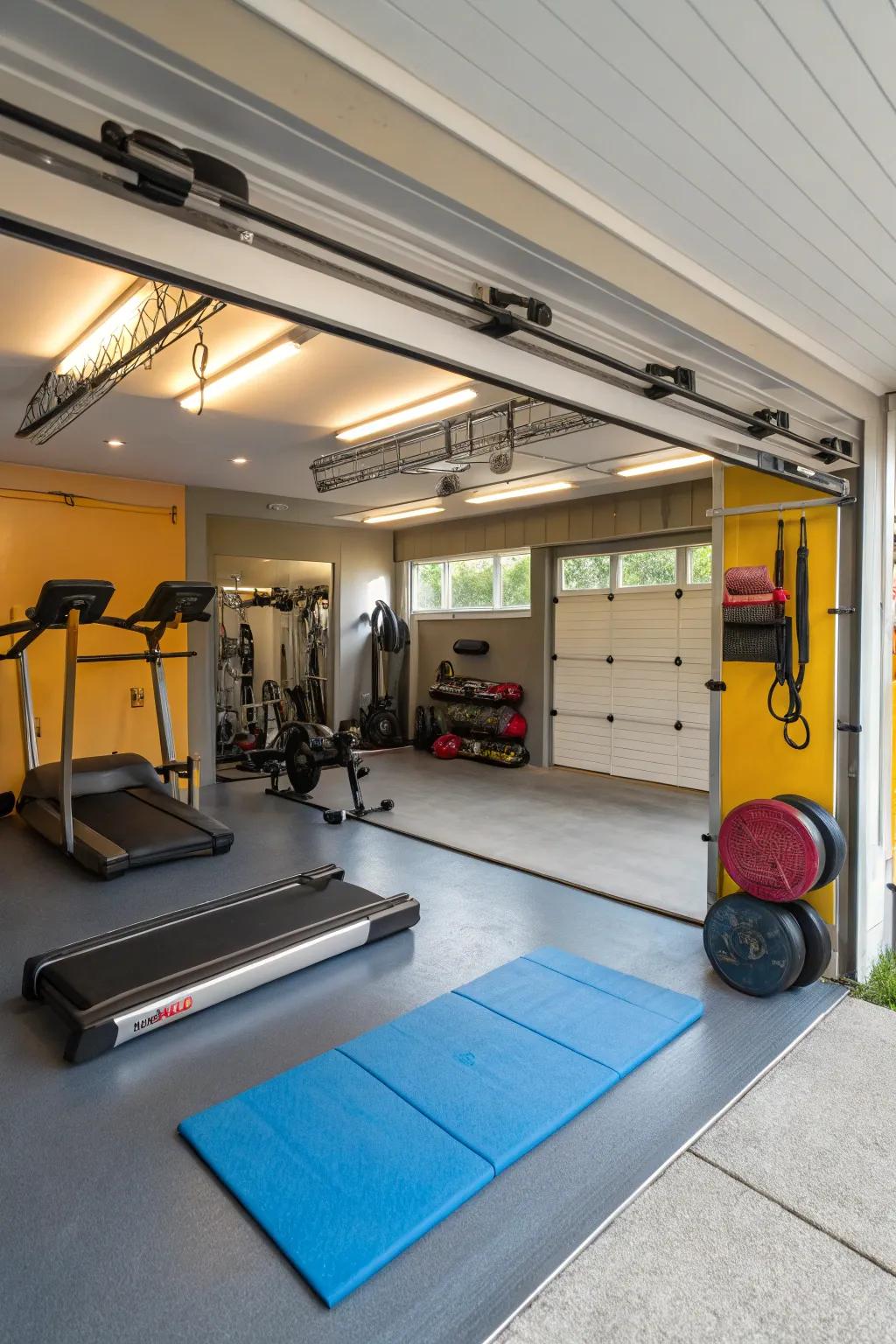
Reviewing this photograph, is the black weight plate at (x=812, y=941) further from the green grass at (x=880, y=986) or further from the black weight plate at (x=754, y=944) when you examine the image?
the green grass at (x=880, y=986)

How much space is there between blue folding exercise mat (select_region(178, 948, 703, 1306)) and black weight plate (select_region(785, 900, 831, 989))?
1.86 feet

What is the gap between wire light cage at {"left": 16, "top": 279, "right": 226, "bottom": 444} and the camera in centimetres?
308

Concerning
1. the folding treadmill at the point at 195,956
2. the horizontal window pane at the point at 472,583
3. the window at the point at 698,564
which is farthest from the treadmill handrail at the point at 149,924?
the horizontal window pane at the point at 472,583

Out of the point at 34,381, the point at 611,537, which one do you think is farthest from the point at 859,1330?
the point at 611,537

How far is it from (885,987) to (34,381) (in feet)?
18.1

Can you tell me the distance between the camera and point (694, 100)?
1534mm

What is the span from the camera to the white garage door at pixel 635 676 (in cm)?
706

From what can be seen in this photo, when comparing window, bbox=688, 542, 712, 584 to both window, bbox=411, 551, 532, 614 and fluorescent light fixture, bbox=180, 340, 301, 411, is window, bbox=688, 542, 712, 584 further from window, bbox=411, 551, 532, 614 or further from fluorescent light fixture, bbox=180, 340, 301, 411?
fluorescent light fixture, bbox=180, 340, 301, 411

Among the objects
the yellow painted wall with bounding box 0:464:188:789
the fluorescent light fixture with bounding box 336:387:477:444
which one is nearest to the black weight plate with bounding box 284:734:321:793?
the yellow painted wall with bounding box 0:464:188:789

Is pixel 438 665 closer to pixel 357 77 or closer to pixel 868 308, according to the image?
pixel 868 308

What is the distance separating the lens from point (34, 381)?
169 inches

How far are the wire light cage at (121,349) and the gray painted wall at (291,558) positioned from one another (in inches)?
111

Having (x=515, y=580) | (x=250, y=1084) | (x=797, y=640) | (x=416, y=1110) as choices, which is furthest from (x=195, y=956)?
(x=515, y=580)

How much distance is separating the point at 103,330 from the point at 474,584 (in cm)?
620
